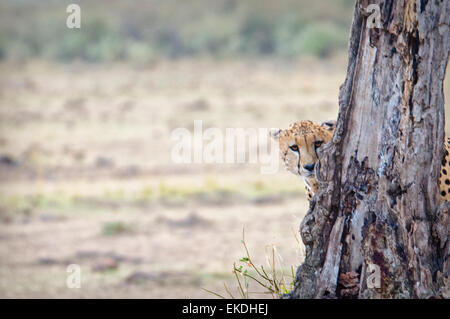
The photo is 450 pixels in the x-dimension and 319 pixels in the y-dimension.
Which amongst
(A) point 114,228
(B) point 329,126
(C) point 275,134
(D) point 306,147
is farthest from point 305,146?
(A) point 114,228

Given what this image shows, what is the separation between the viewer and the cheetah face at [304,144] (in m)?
4.22

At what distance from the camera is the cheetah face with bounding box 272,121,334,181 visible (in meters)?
4.22

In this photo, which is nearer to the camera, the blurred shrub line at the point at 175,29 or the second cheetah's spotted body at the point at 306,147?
the second cheetah's spotted body at the point at 306,147

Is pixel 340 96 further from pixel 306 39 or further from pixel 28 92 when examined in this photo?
pixel 306 39

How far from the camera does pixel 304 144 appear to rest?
4.23 meters

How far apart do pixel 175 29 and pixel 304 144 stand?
1203 inches

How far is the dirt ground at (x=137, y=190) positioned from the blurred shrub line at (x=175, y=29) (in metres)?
5.64

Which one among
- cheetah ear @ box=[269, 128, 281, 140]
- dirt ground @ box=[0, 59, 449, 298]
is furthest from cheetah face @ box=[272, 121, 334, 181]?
dirt ground @ box=[0, 59, 449, 298]

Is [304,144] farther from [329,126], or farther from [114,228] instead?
[114,228]

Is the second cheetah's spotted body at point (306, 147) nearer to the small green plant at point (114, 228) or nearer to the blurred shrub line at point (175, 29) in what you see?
the small green plant at point (114, 228)

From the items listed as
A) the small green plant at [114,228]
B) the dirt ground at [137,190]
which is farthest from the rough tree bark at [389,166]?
the small green plant at [114,228]

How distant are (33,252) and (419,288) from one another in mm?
7128

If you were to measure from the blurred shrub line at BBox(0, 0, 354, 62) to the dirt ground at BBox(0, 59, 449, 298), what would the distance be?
5641 mm

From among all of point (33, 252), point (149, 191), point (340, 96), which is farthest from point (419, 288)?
point (149, 191)
